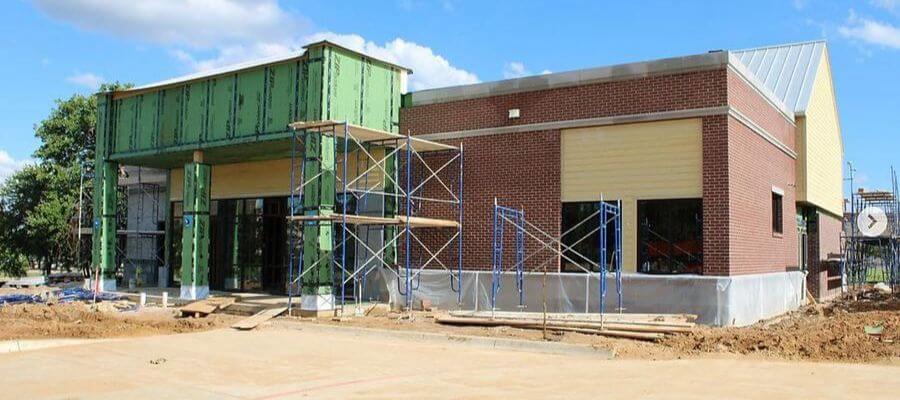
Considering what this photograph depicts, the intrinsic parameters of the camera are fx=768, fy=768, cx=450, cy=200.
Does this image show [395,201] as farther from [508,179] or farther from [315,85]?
[315,85]

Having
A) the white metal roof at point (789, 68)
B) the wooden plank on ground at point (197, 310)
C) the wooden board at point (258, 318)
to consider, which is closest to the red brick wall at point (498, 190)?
the wooden board at point (258, 318)

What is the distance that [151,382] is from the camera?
10523 mm

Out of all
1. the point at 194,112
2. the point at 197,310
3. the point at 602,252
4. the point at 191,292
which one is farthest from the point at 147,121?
the point at 602,252

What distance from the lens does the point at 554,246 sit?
1872 centimetres

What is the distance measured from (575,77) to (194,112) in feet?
37.7

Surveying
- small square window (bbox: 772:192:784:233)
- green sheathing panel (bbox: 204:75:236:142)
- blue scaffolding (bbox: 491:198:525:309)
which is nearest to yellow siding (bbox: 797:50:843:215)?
small square window (bbox: 772:192:784:233)

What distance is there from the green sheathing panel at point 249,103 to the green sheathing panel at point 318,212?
2.49 metres

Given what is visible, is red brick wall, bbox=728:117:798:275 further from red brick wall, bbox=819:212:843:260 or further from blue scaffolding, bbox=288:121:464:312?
blue scaffolding, bbox=288:121:464:312

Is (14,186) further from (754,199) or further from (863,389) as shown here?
(863,389)

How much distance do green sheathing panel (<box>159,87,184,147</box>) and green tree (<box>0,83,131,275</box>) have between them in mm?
16122

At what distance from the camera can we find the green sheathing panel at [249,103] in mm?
21031

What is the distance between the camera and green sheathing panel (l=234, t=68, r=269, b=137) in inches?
828

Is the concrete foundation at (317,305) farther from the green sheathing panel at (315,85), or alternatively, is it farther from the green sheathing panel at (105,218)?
the green sheathing panel at (105,218)

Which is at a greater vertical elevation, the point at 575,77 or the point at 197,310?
the point at 575,77
